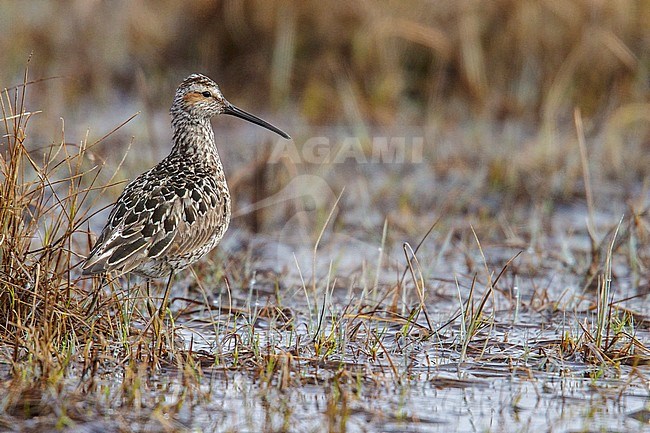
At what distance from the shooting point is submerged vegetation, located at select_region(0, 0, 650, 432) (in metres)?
5.12

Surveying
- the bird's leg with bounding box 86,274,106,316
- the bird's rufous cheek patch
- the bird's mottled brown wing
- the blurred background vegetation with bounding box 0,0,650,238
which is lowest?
the bird's leg with bounding box 86,274,106,316

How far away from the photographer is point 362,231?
29.4 feet

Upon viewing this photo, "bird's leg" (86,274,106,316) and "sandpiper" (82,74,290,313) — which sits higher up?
"sandpiper" (82,74,290,313)

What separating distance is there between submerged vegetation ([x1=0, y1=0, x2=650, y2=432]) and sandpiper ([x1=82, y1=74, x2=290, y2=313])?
16 cm

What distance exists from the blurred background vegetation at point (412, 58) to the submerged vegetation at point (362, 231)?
Result: 0.03m

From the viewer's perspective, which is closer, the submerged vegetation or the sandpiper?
the submerged vegetation

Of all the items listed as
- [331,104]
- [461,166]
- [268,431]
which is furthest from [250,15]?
[268,431]

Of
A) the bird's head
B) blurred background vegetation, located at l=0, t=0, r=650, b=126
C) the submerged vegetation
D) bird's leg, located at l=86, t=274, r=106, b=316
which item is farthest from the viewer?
blurred background vegetation, located at l=0, t=0, r=650, b=126

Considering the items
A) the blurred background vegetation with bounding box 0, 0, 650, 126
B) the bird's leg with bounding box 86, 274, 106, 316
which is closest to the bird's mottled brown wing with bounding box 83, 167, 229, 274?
the bird's leg with bounding box 86, 274, 106, 316

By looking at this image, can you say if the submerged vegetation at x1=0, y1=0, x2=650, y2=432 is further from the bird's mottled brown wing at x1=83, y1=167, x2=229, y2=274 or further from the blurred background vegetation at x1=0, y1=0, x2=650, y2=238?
the bird's mottled brown wing at x1=83, y1=167, x2=229, y2=274

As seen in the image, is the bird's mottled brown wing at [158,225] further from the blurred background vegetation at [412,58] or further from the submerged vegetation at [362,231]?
the blurred background vegetation at [412,58]

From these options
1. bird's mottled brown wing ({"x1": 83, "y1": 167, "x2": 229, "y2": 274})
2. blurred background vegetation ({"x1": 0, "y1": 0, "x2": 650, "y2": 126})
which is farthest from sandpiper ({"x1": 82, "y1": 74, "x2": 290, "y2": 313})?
blurred background vegetation ({"x1": 0, "y1": 0, "x2": 650, "y2": 126})

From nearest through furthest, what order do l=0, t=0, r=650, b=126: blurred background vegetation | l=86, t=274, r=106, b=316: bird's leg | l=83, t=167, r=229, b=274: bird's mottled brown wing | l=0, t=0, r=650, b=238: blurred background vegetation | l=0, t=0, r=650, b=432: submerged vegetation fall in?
1. l=0, t=0, r=650, b=432: submerged vegetation
2. l=86, t=274, r=106, b=316: bird's leg
3. l=83, t=167, r=229, b=274: bird's mottled brown wing
4. l=0, t=0, r=650, b=238: blurred background vegetation
5. l=0, t=0, r=650, b=126: blurred background vegetation

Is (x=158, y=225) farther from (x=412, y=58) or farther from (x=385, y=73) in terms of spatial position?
(x=412, y=58)
